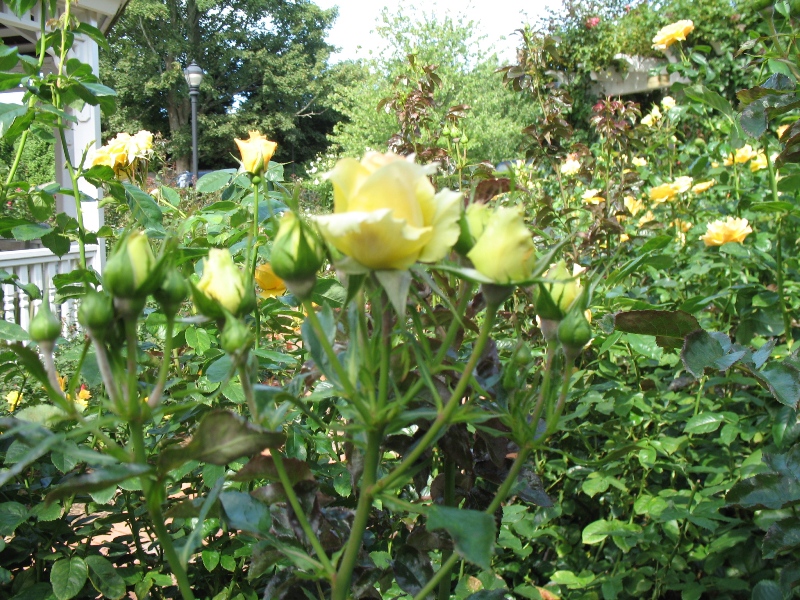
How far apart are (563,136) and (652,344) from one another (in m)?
0.79

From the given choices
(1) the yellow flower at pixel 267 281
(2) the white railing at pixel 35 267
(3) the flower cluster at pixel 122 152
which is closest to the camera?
(1) the yellow flower at pixel 267 281

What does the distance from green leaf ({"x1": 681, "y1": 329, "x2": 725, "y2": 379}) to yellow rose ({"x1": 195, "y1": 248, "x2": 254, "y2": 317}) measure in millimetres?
468

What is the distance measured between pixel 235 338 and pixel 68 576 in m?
0.62

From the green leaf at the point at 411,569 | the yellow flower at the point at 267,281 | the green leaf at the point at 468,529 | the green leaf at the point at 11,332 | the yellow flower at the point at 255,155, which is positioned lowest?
the green leaf at the point at 411,569

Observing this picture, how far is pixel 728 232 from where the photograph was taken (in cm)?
144

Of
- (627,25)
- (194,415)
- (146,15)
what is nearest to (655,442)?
(194,415)

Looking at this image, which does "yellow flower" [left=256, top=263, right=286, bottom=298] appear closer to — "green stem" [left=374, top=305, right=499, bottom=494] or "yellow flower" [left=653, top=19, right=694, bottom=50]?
"green stem" [left=374, top=305, right=499, bottom=494]

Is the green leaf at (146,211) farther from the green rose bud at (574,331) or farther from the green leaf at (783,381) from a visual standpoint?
the green leaf at (783,381)

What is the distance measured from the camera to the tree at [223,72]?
2025 centimetres

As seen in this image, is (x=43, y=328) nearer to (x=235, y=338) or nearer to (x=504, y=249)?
(x=235, y=338)

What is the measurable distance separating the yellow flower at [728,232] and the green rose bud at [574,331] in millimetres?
1151

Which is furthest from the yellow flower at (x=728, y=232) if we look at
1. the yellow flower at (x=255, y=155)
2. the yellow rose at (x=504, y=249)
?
the yellow rose at (x=504, y=249)

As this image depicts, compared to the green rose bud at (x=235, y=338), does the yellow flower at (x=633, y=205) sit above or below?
above

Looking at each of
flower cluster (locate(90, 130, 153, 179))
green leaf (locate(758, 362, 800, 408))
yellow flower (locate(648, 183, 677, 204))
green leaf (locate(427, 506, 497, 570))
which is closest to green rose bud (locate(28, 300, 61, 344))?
green leaf (locate(427, 506, 497, 570))
